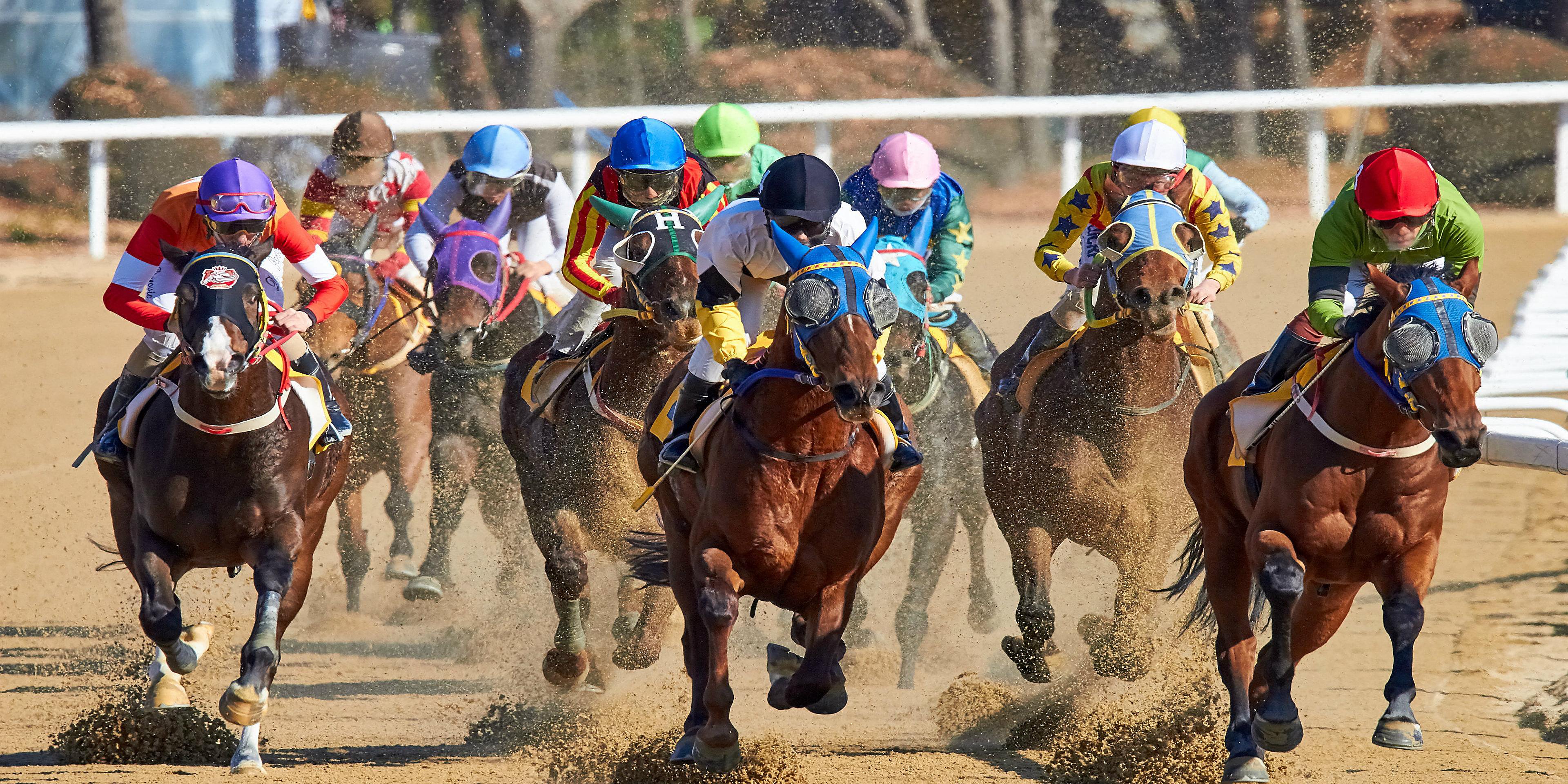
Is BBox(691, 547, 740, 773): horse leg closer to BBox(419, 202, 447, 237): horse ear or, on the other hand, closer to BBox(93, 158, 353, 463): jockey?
BBox(93, 158, 353, 463): jockey

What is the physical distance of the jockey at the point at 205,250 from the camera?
612 cm

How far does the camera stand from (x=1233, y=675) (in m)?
5.86

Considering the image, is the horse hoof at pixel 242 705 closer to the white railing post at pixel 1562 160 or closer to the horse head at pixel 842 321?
the horse head at pixel 842 321

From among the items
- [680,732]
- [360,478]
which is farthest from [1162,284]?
[360,478]

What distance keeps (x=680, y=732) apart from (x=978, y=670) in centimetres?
238

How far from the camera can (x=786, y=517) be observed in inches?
214

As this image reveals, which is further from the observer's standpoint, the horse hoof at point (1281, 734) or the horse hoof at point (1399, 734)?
the horse hoof at point (1281, 734)

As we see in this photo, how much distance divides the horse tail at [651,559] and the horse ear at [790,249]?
46.7 inches

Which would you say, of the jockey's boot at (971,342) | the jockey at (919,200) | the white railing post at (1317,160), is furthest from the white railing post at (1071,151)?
the jockey at (919,200)

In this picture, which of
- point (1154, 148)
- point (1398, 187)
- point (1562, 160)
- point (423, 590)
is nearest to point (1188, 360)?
point (1154, 148)

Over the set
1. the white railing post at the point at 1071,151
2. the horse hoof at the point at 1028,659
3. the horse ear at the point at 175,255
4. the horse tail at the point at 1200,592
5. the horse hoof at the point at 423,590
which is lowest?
the horse hoof at the point at 423,590

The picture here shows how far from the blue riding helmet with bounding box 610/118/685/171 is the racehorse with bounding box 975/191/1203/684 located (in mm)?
1627

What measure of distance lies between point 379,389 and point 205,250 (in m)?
3.14

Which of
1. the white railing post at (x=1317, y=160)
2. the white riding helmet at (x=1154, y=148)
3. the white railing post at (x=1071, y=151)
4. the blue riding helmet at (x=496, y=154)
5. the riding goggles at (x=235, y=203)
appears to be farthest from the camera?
the white railing post at (x=1071, y=151)
